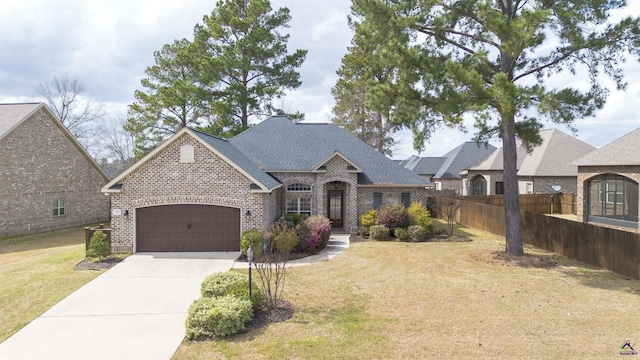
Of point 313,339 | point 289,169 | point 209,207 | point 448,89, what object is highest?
point 448,89

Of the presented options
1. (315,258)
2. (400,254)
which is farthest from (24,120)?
(400,254)

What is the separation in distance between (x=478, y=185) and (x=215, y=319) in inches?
1399

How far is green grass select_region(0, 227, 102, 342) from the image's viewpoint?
939 centimetres

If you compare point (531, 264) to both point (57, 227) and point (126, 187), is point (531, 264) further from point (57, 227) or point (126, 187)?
point (57, 227)

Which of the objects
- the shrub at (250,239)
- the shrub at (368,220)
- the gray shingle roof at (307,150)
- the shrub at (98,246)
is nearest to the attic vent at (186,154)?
the shrub at (250,239)

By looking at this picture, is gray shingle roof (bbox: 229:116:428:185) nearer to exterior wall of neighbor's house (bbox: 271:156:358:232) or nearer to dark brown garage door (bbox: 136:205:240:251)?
exterior wall of neighbor's house (bbox: 271:156:358:232)

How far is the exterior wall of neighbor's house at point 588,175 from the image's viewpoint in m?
20.6

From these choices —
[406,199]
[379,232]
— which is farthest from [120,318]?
[406,199]

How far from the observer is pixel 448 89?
14.2m

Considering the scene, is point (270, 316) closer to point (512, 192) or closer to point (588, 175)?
point (512, 192)

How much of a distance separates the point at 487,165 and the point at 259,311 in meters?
33.3

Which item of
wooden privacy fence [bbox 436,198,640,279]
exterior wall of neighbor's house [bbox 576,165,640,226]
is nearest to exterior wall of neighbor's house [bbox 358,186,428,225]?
wooden privacy fence [bbox 436,198,640,279]

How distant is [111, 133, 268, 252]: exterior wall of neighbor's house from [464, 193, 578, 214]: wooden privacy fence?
21.7 metres

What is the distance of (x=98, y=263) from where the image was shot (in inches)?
548
